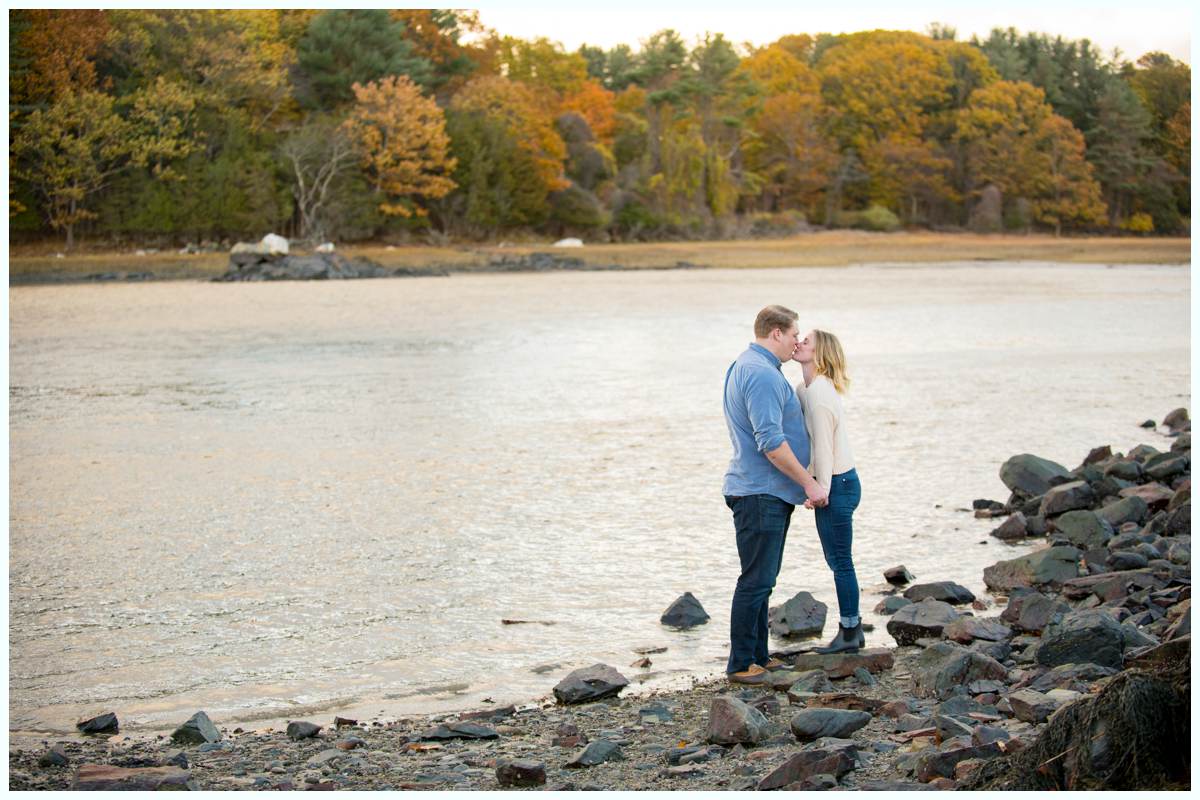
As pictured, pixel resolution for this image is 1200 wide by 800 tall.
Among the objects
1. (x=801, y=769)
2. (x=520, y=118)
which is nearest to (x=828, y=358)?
(x=801, y=769)

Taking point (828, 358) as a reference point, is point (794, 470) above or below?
below

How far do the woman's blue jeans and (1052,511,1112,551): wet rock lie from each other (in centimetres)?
269

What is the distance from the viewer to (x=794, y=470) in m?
5.57

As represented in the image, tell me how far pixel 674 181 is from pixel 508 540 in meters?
58.5

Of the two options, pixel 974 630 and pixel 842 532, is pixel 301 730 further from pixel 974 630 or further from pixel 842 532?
pixel 974 630

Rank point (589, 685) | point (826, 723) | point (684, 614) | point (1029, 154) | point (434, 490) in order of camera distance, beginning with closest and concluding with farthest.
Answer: point (826, 723), point (589, 685), point (684, 614), point (434, 490), point (1029, 154)

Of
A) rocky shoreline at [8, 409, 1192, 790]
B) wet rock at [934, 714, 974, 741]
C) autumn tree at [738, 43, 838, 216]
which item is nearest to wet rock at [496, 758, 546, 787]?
rocky shoreline at [8, 409, 1192, 790]

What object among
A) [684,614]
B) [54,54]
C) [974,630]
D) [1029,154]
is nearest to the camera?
[974,630]

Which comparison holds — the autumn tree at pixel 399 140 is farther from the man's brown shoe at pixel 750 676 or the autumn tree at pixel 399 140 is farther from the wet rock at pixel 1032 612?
the man's brown shoe at pixel 750 676

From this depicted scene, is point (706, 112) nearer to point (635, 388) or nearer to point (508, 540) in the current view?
point (635, 388)

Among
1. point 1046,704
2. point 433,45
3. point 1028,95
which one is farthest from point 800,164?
point 1046,704

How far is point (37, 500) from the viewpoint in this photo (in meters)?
10.8

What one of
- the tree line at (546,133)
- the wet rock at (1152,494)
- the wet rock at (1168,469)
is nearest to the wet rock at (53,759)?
the wet rock at (1152,494)

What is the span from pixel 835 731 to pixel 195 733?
2443 millimetres
